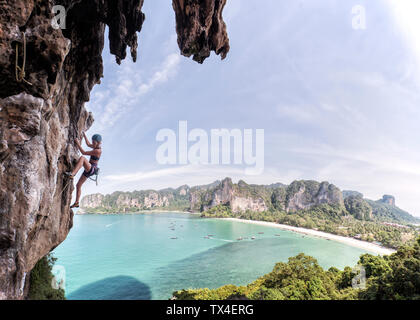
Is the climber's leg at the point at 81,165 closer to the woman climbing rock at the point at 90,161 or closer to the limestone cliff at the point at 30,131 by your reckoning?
the woman climbing rock at the point at 90,161

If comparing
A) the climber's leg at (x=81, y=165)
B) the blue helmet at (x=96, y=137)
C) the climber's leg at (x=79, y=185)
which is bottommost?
the climber's leg at (x=79, y=185)

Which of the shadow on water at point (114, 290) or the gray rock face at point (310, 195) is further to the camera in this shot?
the gray rock face at point (310, 195)

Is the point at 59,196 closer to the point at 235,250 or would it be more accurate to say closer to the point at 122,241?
the point at 235,250

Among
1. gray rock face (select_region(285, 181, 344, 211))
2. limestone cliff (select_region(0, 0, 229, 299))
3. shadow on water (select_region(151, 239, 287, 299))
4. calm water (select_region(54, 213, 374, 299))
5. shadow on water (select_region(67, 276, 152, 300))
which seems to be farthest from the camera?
gray rock face (select_region(285, 181, 344, 211))

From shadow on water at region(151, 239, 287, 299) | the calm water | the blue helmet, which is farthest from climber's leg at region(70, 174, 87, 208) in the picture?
the calm water

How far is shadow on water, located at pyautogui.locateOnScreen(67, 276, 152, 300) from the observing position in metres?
17.5

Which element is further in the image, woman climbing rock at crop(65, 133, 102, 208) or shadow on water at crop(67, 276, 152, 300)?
shadow on water at crop(67, 276, 152, 300)

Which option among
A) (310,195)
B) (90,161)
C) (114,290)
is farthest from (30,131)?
(310,195)

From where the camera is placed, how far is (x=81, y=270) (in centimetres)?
2483

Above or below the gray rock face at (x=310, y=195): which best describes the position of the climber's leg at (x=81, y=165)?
Answer: above

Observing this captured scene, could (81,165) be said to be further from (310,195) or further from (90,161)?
(310,195)

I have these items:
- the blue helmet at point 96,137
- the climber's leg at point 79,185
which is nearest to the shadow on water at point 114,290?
the climber's leg at point 79,185

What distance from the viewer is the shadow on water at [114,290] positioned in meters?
17.5

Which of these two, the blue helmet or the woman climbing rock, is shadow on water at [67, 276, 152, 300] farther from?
the blue helmet
